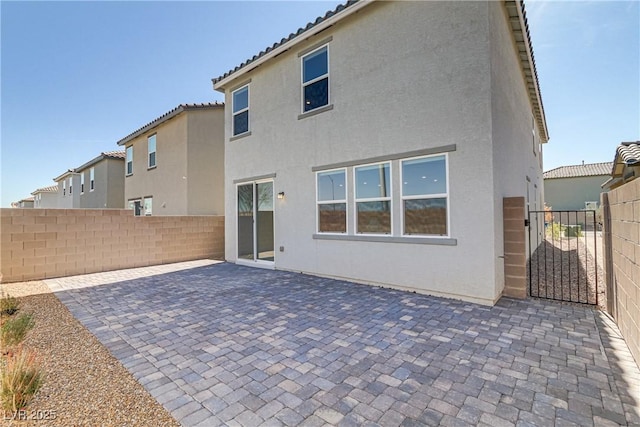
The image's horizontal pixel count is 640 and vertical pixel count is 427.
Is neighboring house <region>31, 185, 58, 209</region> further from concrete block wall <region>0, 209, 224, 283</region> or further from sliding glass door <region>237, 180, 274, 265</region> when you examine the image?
sliding glass door <region>237, 180, 274, 265</region>

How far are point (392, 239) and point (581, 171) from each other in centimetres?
3685

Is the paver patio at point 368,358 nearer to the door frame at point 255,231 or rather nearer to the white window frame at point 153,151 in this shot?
the door frame at point 255,231

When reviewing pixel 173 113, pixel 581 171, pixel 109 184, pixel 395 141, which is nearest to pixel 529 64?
pixel 395 141

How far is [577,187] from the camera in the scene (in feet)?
98.9

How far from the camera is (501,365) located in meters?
3.34

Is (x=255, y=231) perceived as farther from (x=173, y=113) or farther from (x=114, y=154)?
(x=114, y=154)

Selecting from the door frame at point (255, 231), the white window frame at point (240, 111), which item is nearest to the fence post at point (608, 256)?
the door frame at point (255, 231)

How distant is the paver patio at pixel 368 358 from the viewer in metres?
2.56

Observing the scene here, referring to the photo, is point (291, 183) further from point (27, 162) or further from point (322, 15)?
point (27, 162)

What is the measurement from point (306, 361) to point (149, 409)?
162cm

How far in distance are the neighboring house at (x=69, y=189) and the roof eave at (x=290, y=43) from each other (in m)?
22.1

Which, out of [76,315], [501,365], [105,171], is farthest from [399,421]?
[105,171]

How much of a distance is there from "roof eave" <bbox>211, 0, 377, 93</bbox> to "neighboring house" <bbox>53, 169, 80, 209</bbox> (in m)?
22.1

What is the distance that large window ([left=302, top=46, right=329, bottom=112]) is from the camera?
803 centimetres
